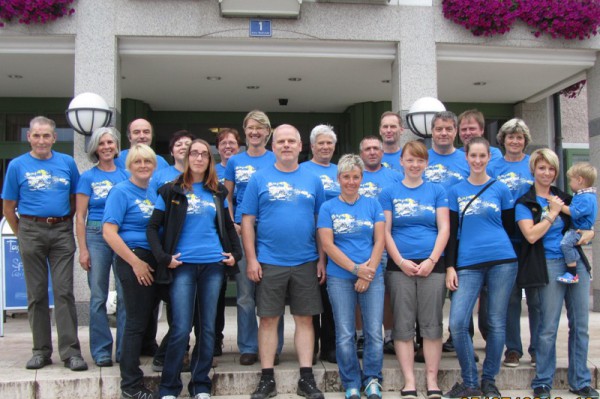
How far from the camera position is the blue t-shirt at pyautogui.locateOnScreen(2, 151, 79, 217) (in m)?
4.79

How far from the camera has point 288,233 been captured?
4332 millimetres

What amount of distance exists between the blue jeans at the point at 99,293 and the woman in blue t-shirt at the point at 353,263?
1.78m

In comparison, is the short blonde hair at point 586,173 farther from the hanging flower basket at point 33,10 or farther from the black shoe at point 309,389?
the hanging flower basket at point 33,10

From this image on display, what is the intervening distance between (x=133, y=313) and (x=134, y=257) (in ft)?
1.24

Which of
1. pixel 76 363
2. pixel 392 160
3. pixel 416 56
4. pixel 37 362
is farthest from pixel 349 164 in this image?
pixel 416 56

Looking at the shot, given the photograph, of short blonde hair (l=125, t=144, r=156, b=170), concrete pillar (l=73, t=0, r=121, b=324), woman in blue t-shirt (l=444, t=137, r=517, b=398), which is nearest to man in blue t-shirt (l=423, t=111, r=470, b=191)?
woman in blue t-shirt (l=444, t=137, r=517, b=398)

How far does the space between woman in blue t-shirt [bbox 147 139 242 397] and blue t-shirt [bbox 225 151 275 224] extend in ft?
2.13

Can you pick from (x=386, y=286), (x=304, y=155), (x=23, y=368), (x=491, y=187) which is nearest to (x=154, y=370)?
(x=23, y=368)

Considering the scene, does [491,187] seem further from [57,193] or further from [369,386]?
[57,193]

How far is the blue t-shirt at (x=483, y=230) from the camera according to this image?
4316mm

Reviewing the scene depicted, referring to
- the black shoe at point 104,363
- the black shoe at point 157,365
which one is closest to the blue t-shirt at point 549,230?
the black shoe at point 157,365

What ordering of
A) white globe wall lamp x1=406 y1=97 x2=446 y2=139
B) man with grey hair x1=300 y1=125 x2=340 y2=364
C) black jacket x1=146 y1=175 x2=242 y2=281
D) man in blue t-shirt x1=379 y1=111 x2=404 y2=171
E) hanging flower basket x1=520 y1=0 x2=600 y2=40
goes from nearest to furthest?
1. black jacket x1=146 y1=175 x2=242 y2=281
2. man with grey hair x1=300 y1=125 x2=340 y2=364
3. man in blue t-shirt x1=379 y1=111 x2=404 y2=171
4. white globe wall lamp x1=406 y1=97 x2=446 y2=139
5. hanging flower basket x1=520 y1=0 x2=600 y2=40

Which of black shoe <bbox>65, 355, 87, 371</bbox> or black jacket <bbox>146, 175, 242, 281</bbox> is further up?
black jacket <bbox>146, 175, 242, 281</bbox>

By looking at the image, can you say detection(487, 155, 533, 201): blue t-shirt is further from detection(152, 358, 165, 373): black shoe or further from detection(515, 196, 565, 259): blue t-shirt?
detection(152, 358, 165, 373): black shoe
